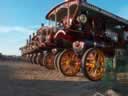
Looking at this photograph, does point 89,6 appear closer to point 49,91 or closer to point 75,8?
point 75,8

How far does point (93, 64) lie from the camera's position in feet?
47.7

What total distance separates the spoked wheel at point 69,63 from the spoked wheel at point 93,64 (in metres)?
2.07

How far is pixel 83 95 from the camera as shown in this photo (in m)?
10.5

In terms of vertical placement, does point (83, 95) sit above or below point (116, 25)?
below

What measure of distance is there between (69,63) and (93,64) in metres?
2.51

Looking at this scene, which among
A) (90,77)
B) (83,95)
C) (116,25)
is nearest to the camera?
(83,95)

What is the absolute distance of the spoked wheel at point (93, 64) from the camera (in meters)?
14.3

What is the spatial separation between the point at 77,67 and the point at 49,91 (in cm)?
594

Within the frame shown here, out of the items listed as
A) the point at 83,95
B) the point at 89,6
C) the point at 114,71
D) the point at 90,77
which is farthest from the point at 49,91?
the point at 89,6

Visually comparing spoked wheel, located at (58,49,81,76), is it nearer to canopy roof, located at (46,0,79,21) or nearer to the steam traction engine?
the steam traction engine

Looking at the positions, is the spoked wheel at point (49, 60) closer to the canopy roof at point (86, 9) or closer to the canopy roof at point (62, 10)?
the canopy roof at point (62, 10)

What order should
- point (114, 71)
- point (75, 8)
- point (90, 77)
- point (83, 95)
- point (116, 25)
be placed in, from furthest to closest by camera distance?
point (116, 25), point (75, 8), point (90, 77), point (114, 71), point (83, 95)

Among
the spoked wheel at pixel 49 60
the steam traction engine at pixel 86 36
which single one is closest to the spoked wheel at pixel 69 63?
the steam traction engine at pixel 86 36

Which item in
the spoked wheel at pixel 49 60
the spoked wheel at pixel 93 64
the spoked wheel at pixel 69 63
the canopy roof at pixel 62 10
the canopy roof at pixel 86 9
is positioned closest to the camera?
the spoked wheel at pixel 93 64
